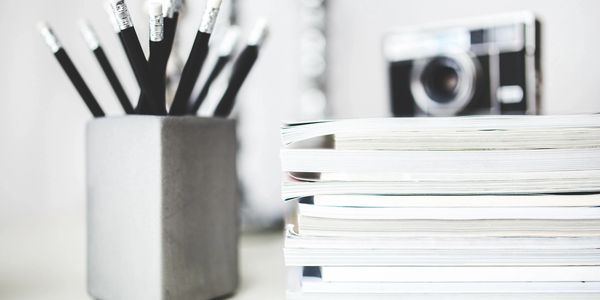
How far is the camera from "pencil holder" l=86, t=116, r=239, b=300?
1.05ft

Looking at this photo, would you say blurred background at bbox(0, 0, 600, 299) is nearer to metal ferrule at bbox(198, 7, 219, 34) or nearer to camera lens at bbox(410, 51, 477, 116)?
camera lens at bbox(410, 51, 477, 116)

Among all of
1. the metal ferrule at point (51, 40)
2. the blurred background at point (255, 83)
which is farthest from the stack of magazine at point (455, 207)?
the blurred background at point (255, 83)

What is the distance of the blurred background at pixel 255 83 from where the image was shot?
22.8 inches

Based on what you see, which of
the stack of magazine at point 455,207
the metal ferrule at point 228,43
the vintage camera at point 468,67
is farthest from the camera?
the vintage camera at point 468,67

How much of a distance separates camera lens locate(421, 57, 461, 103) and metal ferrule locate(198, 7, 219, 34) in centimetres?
32

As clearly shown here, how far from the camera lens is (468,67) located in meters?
0.55

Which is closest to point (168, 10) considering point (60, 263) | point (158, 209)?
point (158, 209)

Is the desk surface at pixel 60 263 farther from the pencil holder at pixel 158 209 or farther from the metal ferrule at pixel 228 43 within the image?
the metal ferrule at pixel 228 43

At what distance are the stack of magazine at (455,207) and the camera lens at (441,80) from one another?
10.9 inches

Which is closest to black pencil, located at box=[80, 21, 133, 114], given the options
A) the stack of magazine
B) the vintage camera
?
the stack of magazine

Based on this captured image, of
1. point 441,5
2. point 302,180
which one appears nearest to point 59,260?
point 302,180

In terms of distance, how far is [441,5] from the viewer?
681 mm

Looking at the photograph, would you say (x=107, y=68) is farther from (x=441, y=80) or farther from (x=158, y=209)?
(x=441, y=80)

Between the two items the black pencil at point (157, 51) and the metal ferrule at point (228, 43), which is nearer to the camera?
the black pencil at point (157, 51)
